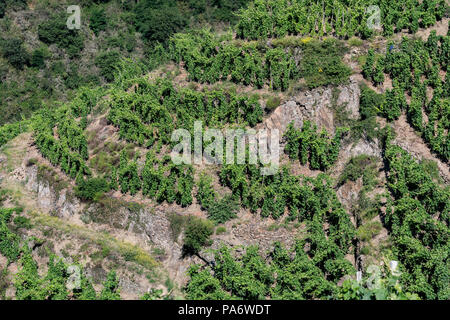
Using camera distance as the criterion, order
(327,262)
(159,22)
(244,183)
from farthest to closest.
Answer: (159,22) < (244,183) < (327,262)

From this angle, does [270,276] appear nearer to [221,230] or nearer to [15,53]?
[221,230]

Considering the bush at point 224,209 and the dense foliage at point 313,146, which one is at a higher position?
the dense foliage at point 313,146

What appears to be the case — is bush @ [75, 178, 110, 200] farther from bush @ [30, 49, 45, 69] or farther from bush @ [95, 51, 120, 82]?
bush @ [30, 49, 45, 69]

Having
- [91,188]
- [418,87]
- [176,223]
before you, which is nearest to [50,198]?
[91,188]

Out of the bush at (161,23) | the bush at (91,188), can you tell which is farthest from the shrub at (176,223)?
the bush at (161,23)

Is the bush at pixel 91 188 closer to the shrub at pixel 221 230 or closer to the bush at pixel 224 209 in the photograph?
the bush at pixel 224 209

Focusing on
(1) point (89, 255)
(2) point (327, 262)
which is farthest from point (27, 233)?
(2) point (327, 262)
